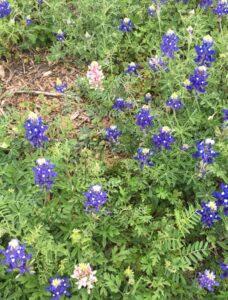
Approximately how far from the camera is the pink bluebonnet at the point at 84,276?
3146mm

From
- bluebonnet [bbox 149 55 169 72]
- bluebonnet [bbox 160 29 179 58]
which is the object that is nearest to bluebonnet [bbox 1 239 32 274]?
bluebonnet [bbox 149 55 169 72]

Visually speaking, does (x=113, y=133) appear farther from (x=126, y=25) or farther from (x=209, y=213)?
(x=126, y=25)

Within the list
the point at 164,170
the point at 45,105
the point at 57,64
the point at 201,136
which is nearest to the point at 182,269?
the point at 164,170

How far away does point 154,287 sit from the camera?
3354 mm

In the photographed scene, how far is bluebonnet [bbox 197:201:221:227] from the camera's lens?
3.44m

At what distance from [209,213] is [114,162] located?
112 cm

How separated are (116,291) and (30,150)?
166cm

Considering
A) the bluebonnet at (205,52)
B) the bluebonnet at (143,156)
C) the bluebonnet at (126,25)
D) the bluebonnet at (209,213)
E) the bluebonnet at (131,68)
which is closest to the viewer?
the bluebonnet at (209,213)

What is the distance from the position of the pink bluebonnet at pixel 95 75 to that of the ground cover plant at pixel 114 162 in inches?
0.6

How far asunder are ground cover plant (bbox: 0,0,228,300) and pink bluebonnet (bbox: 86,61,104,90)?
15 mm

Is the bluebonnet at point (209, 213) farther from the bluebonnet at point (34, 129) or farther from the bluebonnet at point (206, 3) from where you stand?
the bluebonnet at point (206, 3)

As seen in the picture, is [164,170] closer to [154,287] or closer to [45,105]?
[154,287]

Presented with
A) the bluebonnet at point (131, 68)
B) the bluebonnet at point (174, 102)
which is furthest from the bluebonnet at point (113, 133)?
the bluebonnet at point (131, 68)

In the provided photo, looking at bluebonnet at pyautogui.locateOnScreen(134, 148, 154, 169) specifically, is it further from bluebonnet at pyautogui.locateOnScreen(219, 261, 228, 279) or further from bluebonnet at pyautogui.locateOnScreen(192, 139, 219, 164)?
bluebonnet at pyautogui.locateOnScreen(219, 261, 228, 279)
